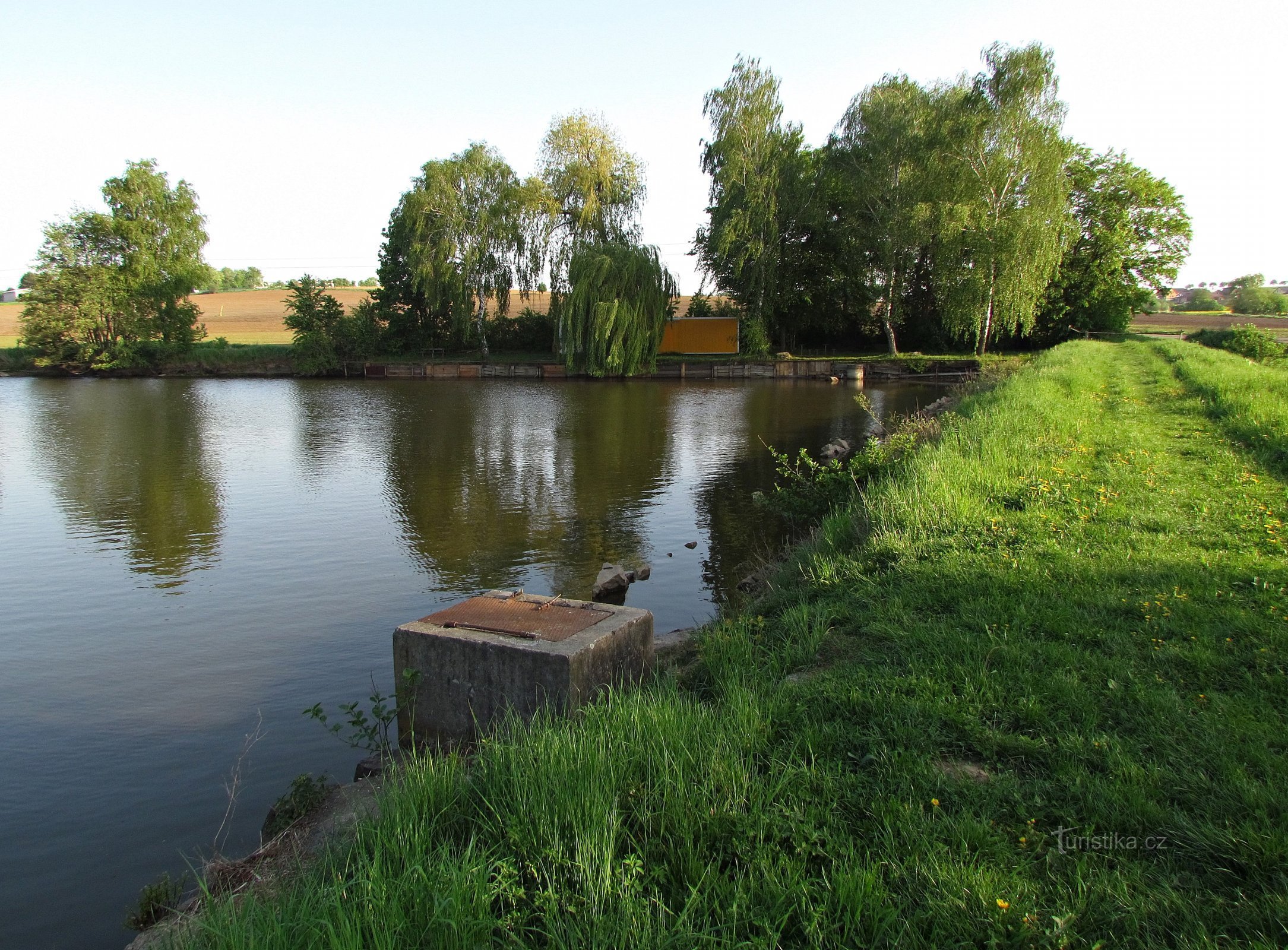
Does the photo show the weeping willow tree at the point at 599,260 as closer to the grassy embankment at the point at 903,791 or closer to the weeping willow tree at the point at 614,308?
the weeping willow tree at the point at 614,308

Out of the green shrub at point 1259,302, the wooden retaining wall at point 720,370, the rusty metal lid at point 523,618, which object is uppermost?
the green shrub at point 1259,302

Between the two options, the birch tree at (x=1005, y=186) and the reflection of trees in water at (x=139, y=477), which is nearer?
the reflection of trees in water at (x=139, y=477)

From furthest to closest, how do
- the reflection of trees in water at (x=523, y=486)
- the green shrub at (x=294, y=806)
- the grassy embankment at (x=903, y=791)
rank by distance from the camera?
the reflection of trees in water at (x=523, y=486)
the green shrub at (x=294, y=806)
the grassy embankment at (x=903, y=791)

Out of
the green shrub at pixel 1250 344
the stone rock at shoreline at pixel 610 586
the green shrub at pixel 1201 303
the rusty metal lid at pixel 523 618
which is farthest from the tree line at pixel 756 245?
the green shrub at pixel 1201 303

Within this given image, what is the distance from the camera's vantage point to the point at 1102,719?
3.57 metres

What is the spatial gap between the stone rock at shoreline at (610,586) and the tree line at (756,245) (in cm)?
2936

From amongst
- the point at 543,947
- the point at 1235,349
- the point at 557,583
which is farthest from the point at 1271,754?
the point at 1235,349

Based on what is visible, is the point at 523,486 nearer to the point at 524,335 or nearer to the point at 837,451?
the point at 837,451

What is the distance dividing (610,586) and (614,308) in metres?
29.8

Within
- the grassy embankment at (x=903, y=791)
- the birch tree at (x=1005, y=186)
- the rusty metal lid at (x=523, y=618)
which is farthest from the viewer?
the birch tree at (x=1005, y=186)

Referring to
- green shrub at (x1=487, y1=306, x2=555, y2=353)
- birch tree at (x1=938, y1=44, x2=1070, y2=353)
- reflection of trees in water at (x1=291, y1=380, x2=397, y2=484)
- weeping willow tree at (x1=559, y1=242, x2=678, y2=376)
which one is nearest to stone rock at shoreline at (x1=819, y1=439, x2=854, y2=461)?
reflection of trees in water at (x1=291, y1=380, x2=397, y2=484)

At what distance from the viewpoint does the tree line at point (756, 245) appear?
120 feet

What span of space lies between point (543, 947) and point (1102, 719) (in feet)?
8.74

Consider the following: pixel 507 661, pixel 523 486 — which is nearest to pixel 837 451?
pixel 523 486
